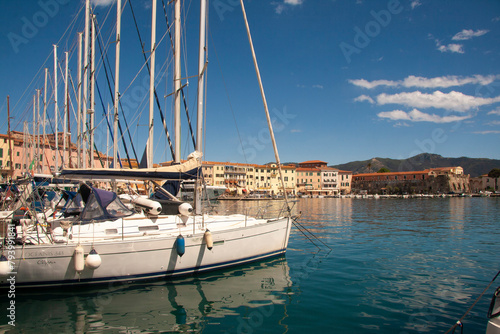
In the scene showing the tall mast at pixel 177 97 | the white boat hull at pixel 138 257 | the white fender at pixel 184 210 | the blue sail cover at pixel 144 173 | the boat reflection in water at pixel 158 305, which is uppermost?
the tall mast at pixel 177 97

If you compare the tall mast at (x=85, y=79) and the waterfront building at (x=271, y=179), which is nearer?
the tall mast at (x=85, y=79)

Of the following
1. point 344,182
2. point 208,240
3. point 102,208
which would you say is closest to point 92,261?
point 102,208

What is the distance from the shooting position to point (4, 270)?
25.1ft

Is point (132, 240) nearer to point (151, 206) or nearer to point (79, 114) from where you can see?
point (151, 206)

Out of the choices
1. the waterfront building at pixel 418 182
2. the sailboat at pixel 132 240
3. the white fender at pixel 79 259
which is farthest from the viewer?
the waterfront building at pixel 418 182

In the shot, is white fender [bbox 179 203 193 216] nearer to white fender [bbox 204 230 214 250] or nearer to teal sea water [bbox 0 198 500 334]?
white fender [bbox 204 230 214 250]

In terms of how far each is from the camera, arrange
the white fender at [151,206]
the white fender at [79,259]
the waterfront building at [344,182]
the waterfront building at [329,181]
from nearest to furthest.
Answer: the white fender at [79,259] < the white fender at [151,206] < the waterfront building at [329,181] < the waterfront building at [344,182]

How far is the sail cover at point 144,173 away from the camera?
10.1 meters

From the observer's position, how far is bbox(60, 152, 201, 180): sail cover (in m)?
10.1

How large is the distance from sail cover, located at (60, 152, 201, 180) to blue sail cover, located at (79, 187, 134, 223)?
59 centimetres

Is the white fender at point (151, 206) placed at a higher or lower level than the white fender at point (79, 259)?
higher

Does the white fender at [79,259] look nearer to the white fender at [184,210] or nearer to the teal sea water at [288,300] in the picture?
the teal sea water at [288,300]

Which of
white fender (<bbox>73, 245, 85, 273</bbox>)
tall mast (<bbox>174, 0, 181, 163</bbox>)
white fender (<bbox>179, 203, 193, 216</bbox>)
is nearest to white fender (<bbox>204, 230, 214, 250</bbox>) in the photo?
white fender (<bbox>179, 203, 193, 216</bbox>)

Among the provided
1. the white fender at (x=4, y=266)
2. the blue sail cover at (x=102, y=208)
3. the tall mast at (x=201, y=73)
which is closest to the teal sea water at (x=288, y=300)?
the white fender at (x=4, y=266)
